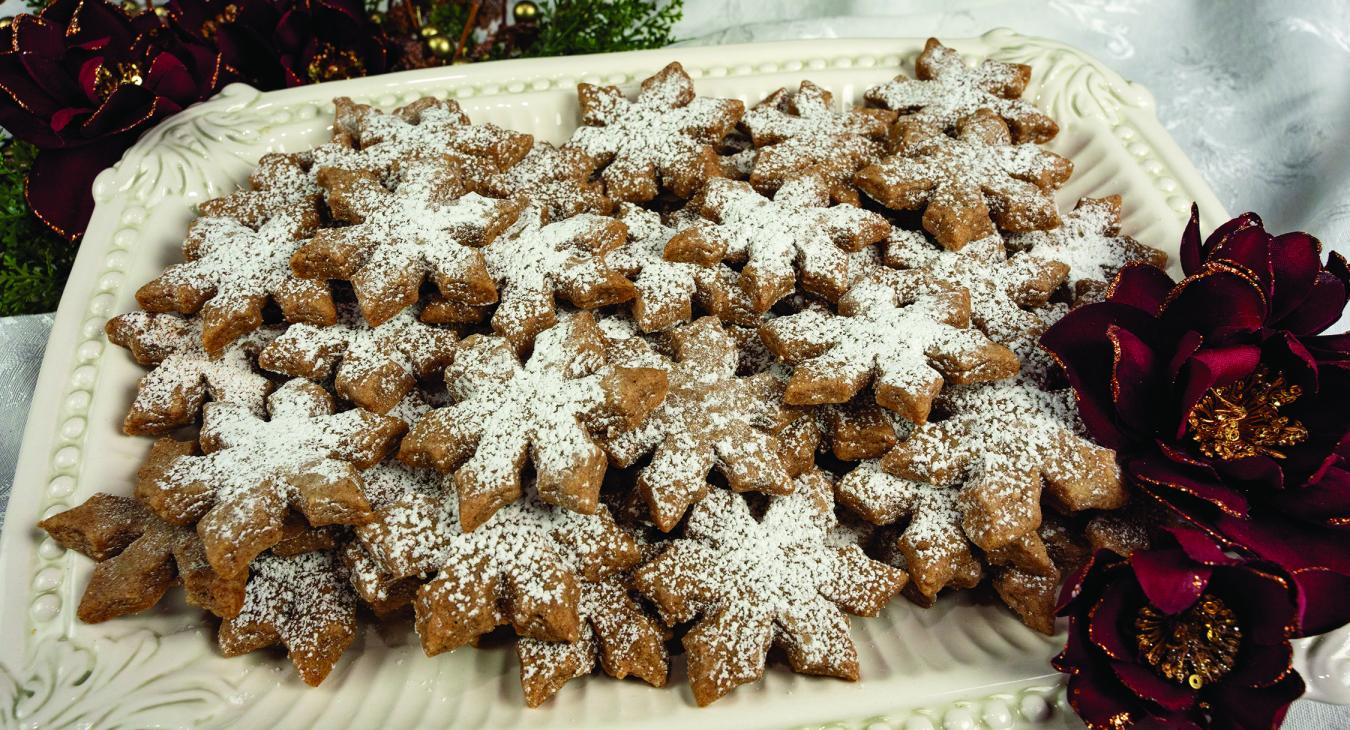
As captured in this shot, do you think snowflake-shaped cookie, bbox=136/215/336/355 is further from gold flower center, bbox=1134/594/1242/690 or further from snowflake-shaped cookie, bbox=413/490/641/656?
gold flower center, bbox=1134/594/1242/690

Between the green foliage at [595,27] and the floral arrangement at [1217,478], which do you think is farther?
the green foliage at [595,27]

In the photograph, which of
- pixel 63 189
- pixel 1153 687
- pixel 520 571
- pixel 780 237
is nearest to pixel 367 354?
pixel 520 571

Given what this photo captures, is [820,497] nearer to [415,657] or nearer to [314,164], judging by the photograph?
[415,657]

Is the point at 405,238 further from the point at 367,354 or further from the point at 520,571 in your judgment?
the point at 520,571

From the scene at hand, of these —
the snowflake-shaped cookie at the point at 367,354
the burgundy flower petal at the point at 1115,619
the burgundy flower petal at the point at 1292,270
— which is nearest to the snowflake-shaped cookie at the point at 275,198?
the snowflake-shaped cookie at the point at 367,354

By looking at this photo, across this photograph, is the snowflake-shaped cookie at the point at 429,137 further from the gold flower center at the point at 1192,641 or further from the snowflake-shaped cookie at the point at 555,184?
the gold flower center at the point at 1192,641

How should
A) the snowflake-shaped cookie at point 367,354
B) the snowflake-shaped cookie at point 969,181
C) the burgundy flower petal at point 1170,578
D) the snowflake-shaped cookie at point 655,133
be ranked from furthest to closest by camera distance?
the snowflake-shaped cookie at point 655,133
the snowflake-shaped cookie at point 969,181
the snowflake-shaped cookie at point 367,354
the burgundy flower petal at point 1170,578

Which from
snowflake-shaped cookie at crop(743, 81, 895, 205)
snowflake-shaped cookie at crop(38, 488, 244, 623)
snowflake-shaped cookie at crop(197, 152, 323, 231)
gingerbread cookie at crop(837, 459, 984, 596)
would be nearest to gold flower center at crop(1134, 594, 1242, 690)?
gingerbread cookie at crop(837, 459, 984, 596)

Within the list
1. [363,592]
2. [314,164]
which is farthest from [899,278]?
[314,164]
